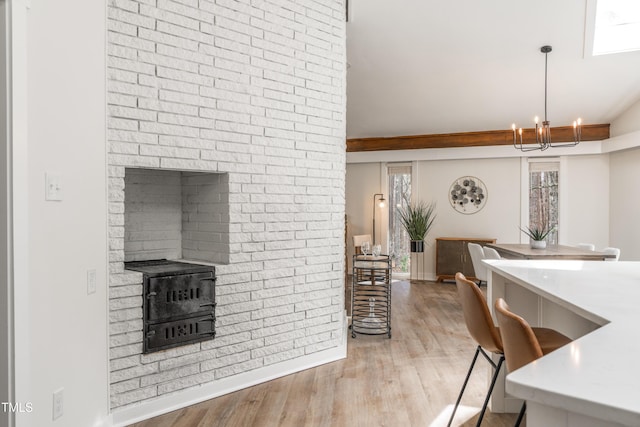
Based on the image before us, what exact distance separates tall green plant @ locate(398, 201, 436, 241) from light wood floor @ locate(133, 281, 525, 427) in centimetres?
354

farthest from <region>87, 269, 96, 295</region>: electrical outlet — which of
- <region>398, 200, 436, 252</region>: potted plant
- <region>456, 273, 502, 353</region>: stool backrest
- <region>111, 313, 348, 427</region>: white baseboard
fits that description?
<region>398, 200, 436, 252</region>: potted plant

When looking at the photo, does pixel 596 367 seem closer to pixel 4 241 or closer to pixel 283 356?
pixel 4 241

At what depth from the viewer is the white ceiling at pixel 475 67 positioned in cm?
484

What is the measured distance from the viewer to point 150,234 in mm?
3406

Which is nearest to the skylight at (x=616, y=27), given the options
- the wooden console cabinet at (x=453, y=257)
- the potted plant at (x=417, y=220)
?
the wooden console cabinet at (x=453, y=257)

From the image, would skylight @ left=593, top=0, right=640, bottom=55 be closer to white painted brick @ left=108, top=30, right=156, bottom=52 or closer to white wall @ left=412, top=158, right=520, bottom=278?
white wall @ left=412, top=158, right=520, bottom=278

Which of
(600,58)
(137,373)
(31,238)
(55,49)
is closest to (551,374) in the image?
(31,238)

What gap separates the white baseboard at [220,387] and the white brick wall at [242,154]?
44mm

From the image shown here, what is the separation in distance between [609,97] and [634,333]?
6354mm

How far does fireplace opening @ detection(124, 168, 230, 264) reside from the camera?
10.7 ft

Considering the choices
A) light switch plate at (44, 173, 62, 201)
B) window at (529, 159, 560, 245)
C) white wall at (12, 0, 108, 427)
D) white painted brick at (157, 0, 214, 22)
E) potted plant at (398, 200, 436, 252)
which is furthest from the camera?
potted plant at (398, 200, 436, 252)

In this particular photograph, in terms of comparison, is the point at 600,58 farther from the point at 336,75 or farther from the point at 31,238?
the point at 31,238

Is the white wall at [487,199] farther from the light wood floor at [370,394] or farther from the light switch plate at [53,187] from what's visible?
the light switch plate at [53,187]

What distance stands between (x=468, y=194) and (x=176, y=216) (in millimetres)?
5836
